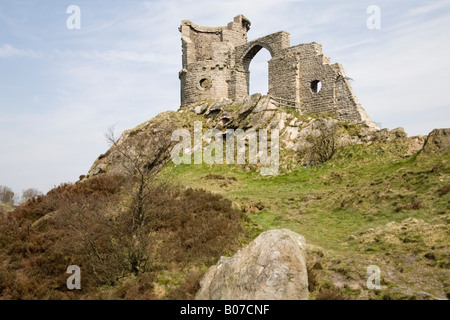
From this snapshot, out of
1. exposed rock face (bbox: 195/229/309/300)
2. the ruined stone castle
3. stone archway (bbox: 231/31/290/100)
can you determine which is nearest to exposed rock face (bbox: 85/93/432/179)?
the ruined stone castle

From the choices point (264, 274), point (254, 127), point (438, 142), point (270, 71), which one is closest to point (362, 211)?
point (438, 142)

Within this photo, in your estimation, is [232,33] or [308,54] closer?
[308,54]

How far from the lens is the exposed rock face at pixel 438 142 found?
19.6 metres

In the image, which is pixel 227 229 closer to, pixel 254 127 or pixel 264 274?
pixel 264 274

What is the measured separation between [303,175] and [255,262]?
1580cm

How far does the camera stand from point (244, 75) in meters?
37.0

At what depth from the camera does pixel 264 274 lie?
8.57 metres

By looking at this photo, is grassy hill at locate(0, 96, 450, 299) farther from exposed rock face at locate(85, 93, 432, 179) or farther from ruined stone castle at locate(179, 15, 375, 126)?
ruined stone castle at locate(179, 15, 375, 126)

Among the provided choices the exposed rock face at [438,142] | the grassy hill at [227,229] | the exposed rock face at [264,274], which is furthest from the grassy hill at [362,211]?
the exposed rock face at [264,274]

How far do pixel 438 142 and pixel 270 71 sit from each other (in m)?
17.1
